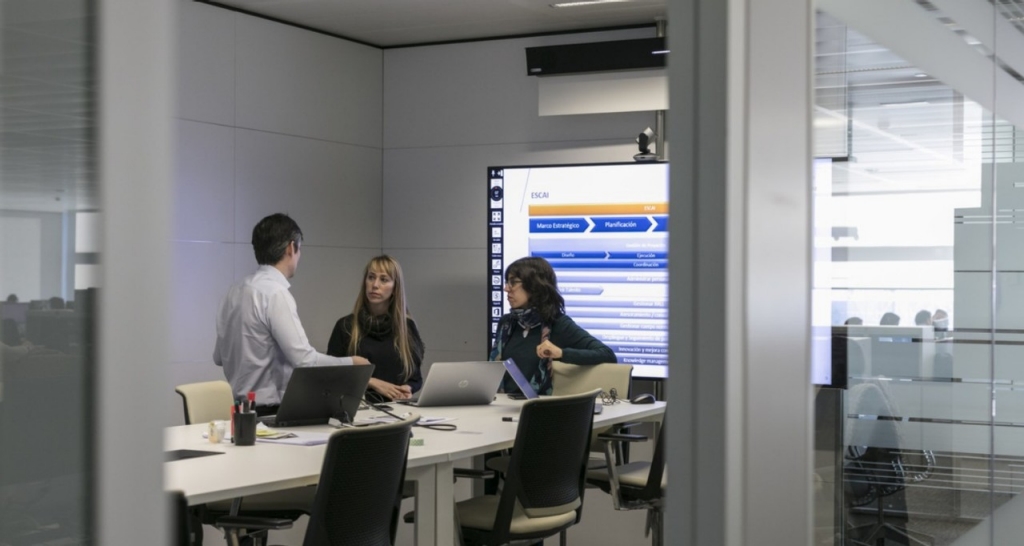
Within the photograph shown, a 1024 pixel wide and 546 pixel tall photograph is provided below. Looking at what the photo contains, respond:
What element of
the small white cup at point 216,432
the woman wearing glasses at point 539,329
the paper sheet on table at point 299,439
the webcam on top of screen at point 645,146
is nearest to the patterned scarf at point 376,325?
the woman wearing glasses at point 539,329

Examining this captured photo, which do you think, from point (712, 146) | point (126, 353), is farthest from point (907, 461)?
point (126, 353)

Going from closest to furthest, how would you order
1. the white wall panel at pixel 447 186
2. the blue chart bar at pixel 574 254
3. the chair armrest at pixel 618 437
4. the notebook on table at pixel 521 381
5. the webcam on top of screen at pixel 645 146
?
1. the chair armrest at pixel 618 437
2. the notebook on table at pixel 521 381
3. the webcam on top of screen at pixel 645 146
4. the blue chart bar at pixel 574 254
5. the white wall panel at pixel 447 186

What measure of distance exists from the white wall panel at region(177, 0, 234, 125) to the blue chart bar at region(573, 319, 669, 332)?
2809 millimetres

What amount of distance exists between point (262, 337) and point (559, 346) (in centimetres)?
190

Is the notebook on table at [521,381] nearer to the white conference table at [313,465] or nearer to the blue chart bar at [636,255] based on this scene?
the white conference table at [313,465]

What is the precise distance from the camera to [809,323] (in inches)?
72.9

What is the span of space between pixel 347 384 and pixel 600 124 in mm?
3499

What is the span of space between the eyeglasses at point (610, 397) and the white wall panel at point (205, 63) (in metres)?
3.06

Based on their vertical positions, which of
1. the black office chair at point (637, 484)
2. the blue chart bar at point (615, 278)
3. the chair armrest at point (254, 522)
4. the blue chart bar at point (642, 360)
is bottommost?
the black office chair at point (637, 484)

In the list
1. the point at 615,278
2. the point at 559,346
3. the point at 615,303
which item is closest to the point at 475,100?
the point at 615,278

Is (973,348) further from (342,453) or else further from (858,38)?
(342,453)

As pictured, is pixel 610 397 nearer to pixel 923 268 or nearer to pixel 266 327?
pixel 266 327

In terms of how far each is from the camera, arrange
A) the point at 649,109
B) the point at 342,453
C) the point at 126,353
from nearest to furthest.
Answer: the point at 126,353, the point at 342,453, the point at 649,109

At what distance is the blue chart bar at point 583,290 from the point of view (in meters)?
7.72
